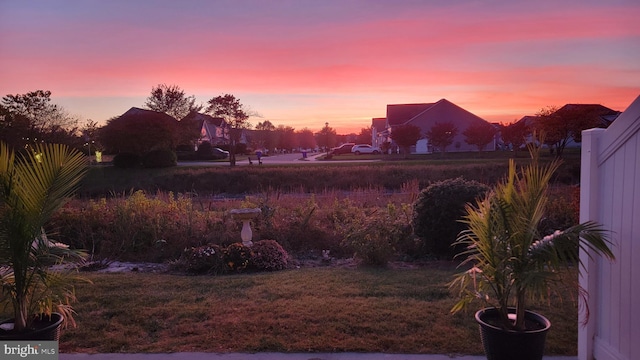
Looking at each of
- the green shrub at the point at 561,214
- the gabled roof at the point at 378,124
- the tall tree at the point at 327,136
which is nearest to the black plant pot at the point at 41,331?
the green shrub at the point at 561,214

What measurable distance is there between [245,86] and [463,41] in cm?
709

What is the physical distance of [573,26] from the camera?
28.3 feet

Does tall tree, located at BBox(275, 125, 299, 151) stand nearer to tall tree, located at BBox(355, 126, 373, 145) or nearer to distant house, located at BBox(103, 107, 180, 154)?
tall tree, located at BBox(355, 126, 373, 145)

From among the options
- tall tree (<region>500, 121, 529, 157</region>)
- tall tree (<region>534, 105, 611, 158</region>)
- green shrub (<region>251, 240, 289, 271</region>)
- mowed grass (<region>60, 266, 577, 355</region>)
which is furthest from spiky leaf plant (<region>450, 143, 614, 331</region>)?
tall tree (<region>500, 121, 529, 157</region>)

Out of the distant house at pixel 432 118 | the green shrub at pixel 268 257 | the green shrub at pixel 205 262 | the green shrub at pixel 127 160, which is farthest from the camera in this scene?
the distant house at pixel 432 118

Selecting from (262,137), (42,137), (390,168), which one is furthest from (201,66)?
(262,137)

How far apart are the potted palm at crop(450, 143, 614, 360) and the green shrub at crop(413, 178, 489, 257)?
164 inches

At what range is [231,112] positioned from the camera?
3916 centimetres

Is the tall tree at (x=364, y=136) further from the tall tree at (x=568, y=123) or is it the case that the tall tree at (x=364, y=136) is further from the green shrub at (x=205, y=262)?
the green shrub at (x=205, y=262)

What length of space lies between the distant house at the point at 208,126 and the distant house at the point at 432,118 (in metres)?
15.6

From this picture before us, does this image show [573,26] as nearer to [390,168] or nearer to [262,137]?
[390,168]

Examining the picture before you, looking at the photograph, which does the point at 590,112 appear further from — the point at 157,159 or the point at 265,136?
the point at 265,136

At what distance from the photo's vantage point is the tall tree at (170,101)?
4112 cm

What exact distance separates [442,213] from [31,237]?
19.8 feet
